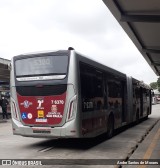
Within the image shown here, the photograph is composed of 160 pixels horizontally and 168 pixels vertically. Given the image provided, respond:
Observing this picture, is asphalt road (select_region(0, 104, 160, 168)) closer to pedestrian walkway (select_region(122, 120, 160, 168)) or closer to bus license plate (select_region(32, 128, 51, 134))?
pedestrian walkway (select_region(122, 120, 160, 168))

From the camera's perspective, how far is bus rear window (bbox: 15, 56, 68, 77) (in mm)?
11422

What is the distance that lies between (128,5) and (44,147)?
21.8 ft

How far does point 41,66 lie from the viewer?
11.8 m

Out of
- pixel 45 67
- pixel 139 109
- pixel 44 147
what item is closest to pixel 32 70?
pixel 45 67

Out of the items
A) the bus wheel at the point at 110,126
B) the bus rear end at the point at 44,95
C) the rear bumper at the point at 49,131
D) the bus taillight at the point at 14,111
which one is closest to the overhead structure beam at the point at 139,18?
the bus wheel at the point at 110,126

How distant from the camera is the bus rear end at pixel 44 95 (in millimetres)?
11195

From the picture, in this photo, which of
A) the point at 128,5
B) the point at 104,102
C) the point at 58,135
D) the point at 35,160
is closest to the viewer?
the point at 35,160

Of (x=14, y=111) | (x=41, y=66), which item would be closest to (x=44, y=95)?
(x=41, y=66)

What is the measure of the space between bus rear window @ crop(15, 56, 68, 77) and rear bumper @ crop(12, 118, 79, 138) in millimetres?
1559

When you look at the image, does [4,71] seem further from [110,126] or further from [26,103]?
[26,103]

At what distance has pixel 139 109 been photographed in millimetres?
23578

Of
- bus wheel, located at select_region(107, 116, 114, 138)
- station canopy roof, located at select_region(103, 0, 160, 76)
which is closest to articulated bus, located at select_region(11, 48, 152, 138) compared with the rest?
bus wheel, located at select_region(107, 116, 114, 138)

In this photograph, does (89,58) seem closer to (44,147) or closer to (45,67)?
(45,67)

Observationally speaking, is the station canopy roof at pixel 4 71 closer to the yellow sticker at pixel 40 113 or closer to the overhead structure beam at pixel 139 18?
the overhead structure beam at pixel 139 18
